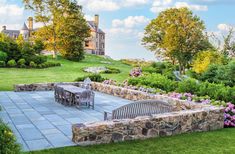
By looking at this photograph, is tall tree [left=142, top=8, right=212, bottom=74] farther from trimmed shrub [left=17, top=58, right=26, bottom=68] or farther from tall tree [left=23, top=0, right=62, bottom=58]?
trimmed shrub [left=17, top=58, right=26, bottom=68]

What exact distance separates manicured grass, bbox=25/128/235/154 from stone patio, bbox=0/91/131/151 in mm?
559

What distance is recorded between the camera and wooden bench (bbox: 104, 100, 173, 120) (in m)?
6.80

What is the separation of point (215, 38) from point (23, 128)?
29502mm

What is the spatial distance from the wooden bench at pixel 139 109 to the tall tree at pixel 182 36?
27093 mm

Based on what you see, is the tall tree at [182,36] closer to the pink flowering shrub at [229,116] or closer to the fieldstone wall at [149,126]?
the pink flowering shrub at [229,116]

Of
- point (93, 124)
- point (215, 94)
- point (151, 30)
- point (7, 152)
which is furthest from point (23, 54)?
point (7, 152)

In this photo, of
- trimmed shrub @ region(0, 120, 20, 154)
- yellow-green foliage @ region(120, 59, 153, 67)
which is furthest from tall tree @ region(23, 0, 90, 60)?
trimmed shrub @ region(0, 120, 20, 154)

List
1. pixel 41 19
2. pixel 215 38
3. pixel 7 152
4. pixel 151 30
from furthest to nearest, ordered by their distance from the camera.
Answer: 1. pixel 151 30
2. pixel 41 19
3. pixel 215 38
4. pixel 7 152

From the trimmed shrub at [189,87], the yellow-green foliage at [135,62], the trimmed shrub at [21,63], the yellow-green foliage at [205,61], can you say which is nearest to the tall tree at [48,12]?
the yellow-green foliage at [135,62]

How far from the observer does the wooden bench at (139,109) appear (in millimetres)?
6799

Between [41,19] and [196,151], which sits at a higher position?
[41,19]

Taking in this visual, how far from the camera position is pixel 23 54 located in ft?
95.5

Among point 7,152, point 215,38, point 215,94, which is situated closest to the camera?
point 7,152

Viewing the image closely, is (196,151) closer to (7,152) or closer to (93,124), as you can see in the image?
(93,124)
